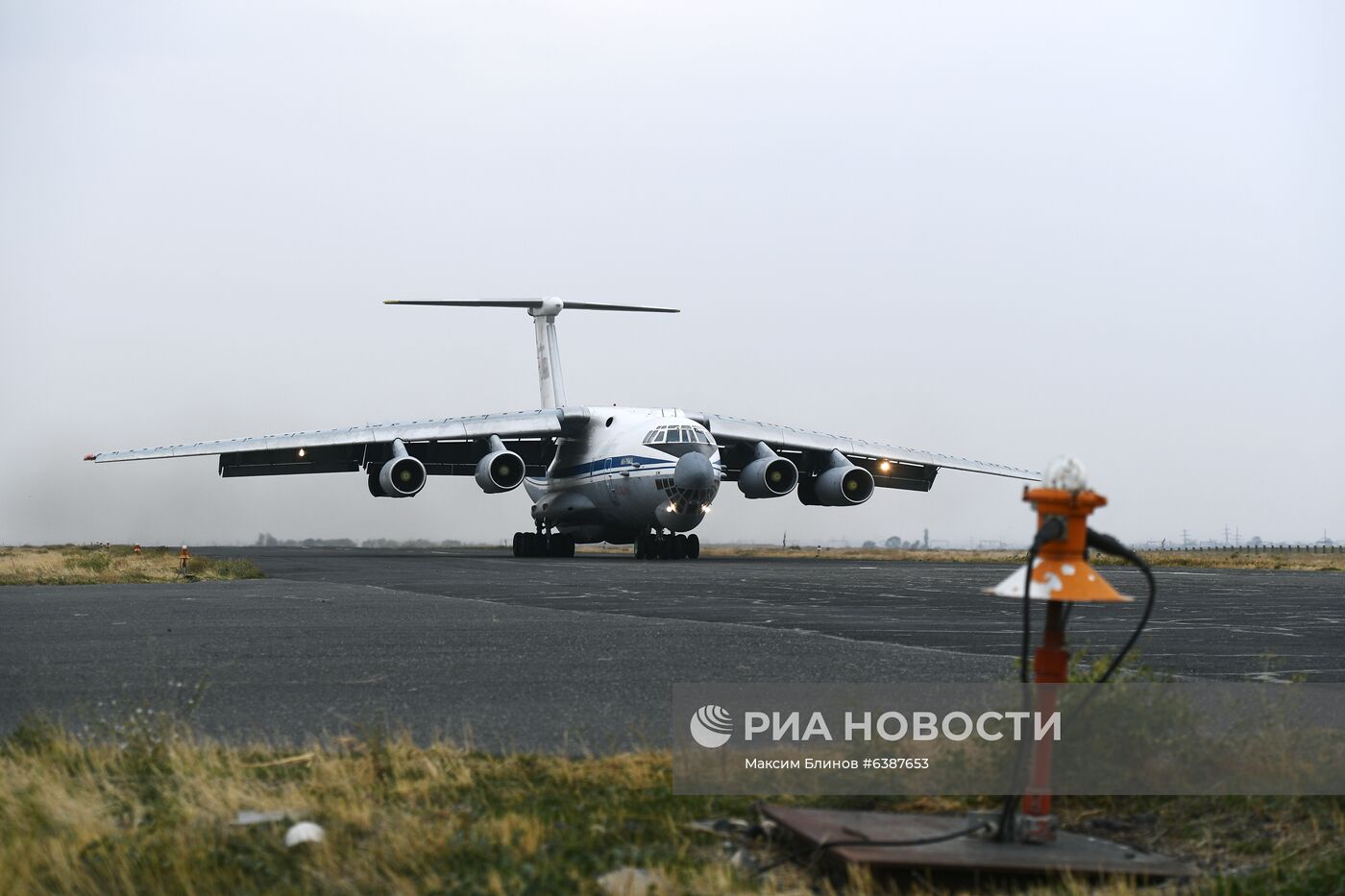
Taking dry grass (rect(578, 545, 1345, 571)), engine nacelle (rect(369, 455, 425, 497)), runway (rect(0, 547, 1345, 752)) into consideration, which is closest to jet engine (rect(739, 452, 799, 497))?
dry grass (rect(578, 545, 1345, 571))

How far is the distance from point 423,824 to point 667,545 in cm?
3089

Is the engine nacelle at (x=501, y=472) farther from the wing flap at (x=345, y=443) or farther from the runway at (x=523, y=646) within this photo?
the runway at (x=523, y=646)

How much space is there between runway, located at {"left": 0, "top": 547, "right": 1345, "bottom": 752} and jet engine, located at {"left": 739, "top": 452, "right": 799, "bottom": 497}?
13536 mm

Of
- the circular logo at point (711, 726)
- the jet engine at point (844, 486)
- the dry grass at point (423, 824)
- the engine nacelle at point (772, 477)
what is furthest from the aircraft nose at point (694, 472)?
the dry grass at point (423, 824)

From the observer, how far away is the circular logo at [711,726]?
6445 millimetres

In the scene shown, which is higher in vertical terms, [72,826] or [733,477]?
[733,477]

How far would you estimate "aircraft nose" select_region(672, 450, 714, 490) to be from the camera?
30853 millimetres

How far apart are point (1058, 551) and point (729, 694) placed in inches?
159

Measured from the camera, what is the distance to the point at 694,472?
3083cm

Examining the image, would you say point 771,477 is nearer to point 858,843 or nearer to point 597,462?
point 597,462

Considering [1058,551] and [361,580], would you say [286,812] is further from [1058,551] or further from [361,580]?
[361,580]

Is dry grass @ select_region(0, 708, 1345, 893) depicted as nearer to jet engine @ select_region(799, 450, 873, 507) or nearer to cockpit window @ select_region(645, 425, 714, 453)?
cockpit window @ select_region(645, 425, 714, 453)

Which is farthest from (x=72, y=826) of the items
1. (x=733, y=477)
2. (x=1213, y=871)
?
(x=733, y=477)

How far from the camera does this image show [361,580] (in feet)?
77.2
